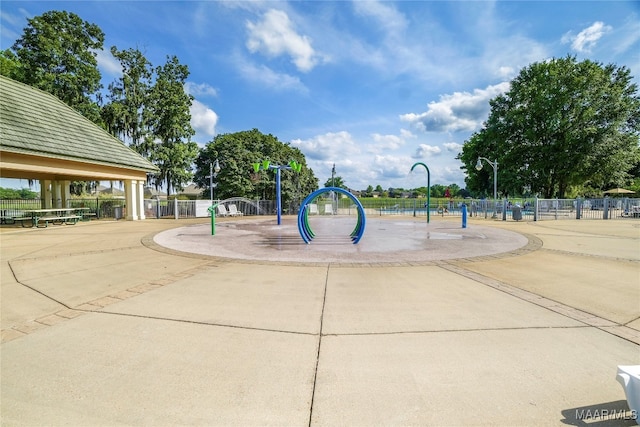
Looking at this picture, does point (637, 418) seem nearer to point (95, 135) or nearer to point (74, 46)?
point (95, 135)

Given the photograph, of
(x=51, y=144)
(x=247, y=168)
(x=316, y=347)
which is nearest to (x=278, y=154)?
(x=247, y=168)

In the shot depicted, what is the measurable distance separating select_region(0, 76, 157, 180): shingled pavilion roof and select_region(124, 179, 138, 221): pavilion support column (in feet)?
2.51

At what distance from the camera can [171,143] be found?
35.9 metres

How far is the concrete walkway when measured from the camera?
2.45 m

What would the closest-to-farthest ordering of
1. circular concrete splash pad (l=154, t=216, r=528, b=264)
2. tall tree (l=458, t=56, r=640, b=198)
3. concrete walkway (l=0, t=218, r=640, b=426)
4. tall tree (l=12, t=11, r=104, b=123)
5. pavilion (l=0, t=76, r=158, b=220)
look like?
concrete walkway (l=0, t=218, r=640, b=426) < circular concrete splash pad (l=154, t=216, r=528, b=264) < pavilion (l=0, t=76, r=158, b=220) < tall tree (l=12, t=11, r=104, b=123) < tall tree (l=458, t=56, r=640, b=198)

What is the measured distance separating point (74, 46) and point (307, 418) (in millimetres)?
42203

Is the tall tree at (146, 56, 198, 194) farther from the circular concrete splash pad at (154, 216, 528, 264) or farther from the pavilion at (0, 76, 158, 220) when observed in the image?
the circular concrete splash pad at (154, 216, 528, 264)

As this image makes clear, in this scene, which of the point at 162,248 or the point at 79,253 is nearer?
the point at 79,253

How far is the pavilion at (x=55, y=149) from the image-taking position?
50.0 ft

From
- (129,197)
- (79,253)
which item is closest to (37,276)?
(79,253)

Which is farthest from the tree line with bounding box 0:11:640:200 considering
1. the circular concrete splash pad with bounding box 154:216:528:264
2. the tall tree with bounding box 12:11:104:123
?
the circular concrete splash pad with bounding box 154:216:528:264

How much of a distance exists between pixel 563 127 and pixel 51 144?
48787 millimetres

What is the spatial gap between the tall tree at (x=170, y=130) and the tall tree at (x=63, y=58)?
5.67m

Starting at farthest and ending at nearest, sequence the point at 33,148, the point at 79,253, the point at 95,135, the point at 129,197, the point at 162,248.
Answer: the point at 129,197
the point at 95,135
the point at 33,148
the point at 162,248
the point at 79,253
